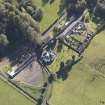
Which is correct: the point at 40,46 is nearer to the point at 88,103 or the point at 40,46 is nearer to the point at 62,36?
the point at 62,36

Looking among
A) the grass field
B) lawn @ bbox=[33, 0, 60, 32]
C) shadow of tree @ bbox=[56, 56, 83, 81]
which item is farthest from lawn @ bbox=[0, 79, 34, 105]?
lawn @ bbox=[33, 0, 60, 32]

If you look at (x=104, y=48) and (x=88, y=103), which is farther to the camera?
(x=104, y=48)

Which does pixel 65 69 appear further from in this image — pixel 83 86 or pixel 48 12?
pixel 48 12

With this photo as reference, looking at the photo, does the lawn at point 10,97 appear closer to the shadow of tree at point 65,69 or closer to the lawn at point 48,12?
the shadow of tree at point 65,69

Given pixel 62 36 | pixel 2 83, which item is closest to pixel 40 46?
pixel 62 36

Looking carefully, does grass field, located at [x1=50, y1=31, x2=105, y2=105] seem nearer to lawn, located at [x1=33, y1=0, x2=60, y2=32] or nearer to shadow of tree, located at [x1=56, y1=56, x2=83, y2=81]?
shadow of tree, located at [x1=56, y1=56, x2=83, y2=81]
